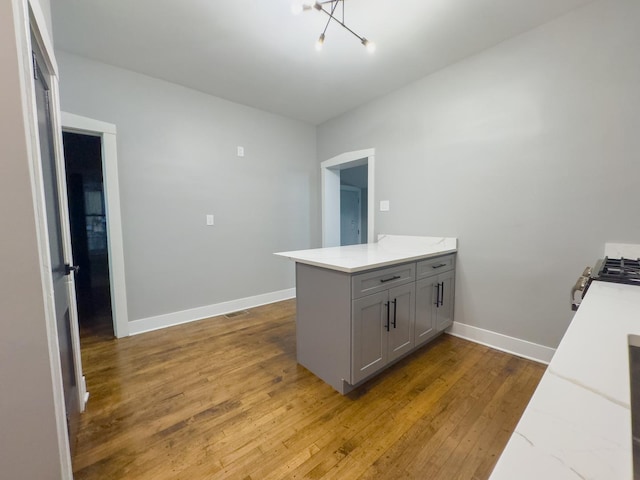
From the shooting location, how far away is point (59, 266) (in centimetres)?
133

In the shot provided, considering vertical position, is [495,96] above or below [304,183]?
above

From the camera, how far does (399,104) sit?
2.87m

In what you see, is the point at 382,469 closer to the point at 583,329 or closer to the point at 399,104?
the point at 583,329

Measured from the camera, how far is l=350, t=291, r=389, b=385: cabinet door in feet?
5.47

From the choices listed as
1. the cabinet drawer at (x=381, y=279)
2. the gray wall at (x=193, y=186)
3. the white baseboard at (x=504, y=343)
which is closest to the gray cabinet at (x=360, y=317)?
the cabinet drawer at (x=381, y=279)

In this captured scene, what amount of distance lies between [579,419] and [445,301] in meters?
2.20

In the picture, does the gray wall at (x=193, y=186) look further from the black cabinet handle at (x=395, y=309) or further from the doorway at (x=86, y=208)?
the black cabinet handle at (x=395, y=309)

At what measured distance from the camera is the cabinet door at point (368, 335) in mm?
1666

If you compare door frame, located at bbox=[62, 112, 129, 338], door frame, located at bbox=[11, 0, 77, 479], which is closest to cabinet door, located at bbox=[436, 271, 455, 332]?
door frame, located at bbox=[11, 0, 77, 479]

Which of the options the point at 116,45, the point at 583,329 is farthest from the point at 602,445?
the point at 116,45

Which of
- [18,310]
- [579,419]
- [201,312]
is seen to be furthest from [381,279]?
[201,312]

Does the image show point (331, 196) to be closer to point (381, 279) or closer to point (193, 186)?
point (193, 186)

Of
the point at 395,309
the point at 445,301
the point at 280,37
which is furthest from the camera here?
the point at 445,301

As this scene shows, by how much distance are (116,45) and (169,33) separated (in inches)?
21.0
